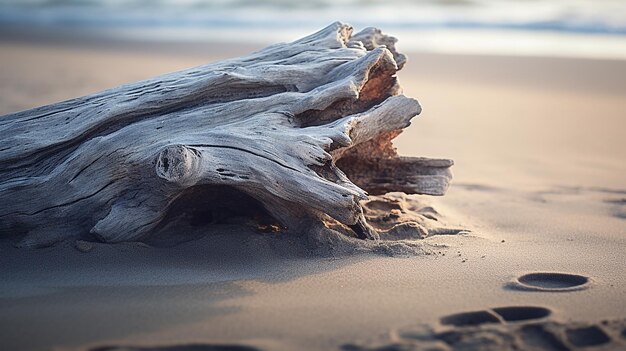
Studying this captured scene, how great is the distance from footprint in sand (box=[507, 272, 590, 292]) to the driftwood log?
85 centimetres

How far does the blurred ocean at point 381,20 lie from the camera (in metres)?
15.1

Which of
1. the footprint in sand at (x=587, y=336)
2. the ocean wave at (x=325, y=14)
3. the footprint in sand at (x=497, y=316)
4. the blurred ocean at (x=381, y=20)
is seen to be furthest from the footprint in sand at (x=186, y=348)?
the ocean wave at (x=325, y=14)

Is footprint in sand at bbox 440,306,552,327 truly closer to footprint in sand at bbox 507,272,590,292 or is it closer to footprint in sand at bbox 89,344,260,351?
footprint in sand at bbox 507,272,590,292

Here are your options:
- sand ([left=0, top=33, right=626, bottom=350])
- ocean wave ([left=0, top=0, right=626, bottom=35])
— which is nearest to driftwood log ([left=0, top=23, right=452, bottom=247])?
sand ([left=0, top=33, right=626, bottom=350])

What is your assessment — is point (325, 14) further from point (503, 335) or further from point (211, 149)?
point (503, 335)

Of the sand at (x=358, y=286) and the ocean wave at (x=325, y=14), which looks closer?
the sand at (x=358, y=286)

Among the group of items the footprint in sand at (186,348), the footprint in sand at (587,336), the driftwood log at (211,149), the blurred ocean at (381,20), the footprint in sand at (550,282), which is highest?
the blurred ocean at (381,20)

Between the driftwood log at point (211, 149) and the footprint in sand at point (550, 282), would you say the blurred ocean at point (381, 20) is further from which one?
the footprint in sand at point (550, 282)

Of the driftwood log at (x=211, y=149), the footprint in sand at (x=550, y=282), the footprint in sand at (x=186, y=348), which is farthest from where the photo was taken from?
the driftwood log at (x=211, y=149)

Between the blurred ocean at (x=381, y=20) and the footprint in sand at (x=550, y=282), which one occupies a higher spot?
the blurred ocean at (x=381, y=20)

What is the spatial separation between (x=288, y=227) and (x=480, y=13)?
1651cm

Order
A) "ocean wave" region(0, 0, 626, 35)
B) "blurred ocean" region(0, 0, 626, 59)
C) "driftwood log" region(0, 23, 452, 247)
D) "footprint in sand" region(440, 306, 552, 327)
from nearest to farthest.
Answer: "footprint in sand" region(440, 306, 552, 327), "driftwood log" region(0, 23, 452, 247), "blurred ocean" region(0, 0, 626, 59), "ocean wave" region(0, 0, 626, 35)

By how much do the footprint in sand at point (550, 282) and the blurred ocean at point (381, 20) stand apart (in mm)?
10013

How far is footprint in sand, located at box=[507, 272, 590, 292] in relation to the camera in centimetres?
355
